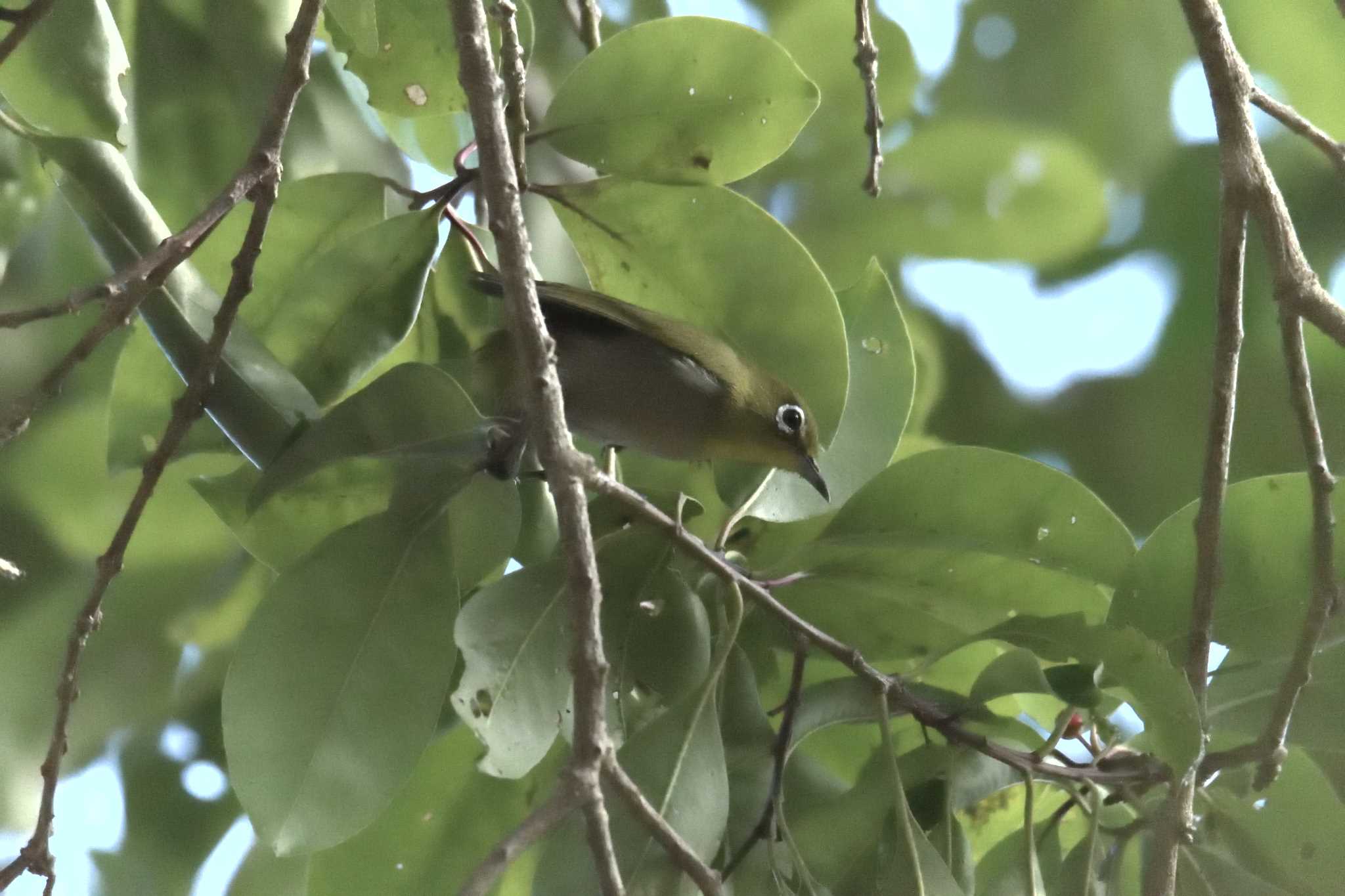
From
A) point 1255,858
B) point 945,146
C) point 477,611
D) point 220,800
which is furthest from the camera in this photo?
point 945,146

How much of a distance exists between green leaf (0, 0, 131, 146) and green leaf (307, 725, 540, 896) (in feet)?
2.18

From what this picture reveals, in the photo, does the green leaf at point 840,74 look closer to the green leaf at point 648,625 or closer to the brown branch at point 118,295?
the green leaf at point 648,625

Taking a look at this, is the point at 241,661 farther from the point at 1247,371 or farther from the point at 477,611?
the point at 1247,371

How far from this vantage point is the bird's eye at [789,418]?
139 centimetres

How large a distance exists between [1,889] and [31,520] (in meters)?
0.60

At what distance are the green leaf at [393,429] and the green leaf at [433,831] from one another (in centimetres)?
38

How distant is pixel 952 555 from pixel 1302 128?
19.7 inches

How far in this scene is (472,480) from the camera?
1.07 meters

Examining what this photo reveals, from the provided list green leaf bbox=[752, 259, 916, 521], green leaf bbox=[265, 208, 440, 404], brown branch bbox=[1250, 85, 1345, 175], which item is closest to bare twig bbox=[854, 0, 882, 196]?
green leaf bbox=[752, 259, 916, 521]

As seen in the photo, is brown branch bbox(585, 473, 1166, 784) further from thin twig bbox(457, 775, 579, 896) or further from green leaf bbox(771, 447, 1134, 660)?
thin twig bbox(457, 775, 579, 896)

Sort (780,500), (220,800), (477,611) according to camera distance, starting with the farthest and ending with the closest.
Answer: (220,800) < (780,500) < (477,611)

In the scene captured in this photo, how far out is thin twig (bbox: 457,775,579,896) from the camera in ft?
1.89

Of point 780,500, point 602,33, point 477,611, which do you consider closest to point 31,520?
point 477,611

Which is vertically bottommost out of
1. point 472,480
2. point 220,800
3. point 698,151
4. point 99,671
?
point 220,800
